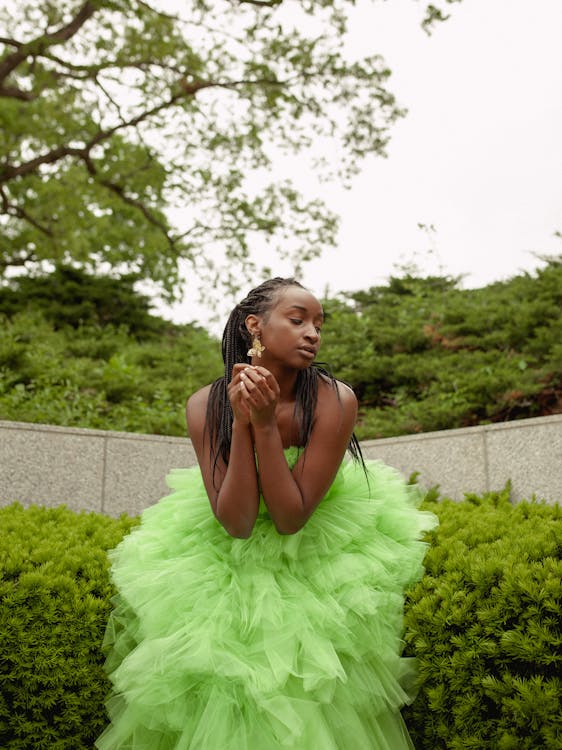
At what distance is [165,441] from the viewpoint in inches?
263

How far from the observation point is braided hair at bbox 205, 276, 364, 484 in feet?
9.52

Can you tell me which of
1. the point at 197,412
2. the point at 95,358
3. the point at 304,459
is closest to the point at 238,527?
the point at 304,459

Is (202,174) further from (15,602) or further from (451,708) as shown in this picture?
(451,708)

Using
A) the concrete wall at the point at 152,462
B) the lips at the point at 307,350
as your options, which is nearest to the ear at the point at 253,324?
the lips at the point at 307,350

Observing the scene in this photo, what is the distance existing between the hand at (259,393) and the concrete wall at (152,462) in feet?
11.2

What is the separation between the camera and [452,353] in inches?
352

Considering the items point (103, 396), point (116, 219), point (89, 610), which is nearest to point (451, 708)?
point (89, 610)

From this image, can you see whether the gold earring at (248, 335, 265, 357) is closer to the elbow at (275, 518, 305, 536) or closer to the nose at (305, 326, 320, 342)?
the nose at (305, 326, 320, 342)

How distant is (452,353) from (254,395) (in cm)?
680

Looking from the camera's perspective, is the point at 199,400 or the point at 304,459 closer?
the point at 304,459

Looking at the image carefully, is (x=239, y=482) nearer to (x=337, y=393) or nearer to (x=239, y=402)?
(x=239, y=402)

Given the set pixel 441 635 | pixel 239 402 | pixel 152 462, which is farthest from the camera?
pixel 152 462

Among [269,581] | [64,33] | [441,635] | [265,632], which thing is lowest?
[441,635]

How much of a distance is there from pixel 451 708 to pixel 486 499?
276 centimetres
